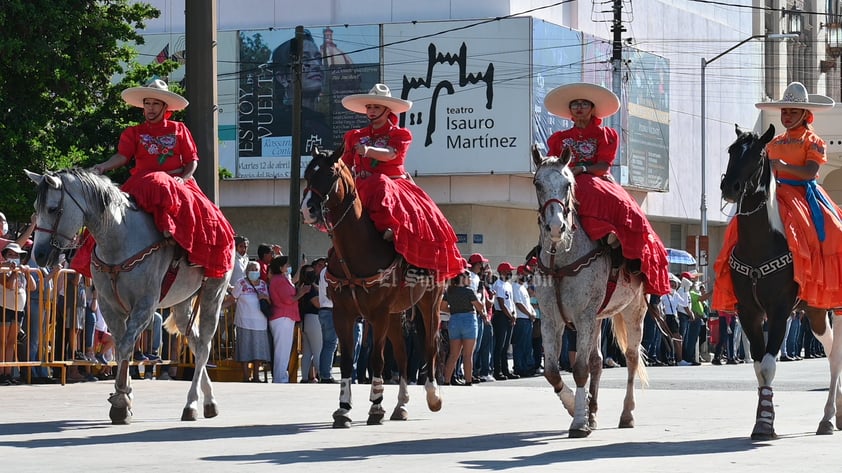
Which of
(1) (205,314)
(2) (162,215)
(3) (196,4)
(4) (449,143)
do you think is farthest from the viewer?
(4) (449,143)

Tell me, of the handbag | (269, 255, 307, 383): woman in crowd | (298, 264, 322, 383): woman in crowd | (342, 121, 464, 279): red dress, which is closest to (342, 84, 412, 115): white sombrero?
(342, 121, 464, 279): red dress

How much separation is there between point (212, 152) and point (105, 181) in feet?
14.8

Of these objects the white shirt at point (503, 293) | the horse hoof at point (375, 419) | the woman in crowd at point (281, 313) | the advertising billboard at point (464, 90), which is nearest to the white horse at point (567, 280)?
the horse hoof at point (375, 419)

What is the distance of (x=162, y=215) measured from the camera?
42.2ft

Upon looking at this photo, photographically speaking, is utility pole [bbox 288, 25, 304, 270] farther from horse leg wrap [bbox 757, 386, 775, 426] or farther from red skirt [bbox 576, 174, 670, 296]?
horse leg wrap [bbox 757, 386, 775, 426]

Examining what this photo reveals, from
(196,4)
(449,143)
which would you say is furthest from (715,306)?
(449,143)

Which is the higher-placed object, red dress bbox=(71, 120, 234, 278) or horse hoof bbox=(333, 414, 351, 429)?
red dress bbox=(71, 120, 234, 278)

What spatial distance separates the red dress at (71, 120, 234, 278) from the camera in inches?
508

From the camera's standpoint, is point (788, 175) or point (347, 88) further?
point (347, 88)

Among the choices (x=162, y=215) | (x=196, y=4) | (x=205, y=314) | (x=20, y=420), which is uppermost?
(x=196, y=4)

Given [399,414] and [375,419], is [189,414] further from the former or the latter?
[399,414]

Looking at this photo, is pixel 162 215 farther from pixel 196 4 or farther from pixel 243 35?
pixel 243 35

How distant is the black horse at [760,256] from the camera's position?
1145 centimetres

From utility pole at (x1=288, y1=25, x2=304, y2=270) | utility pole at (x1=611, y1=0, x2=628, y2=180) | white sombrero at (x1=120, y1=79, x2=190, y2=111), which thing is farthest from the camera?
utility pole at (x1=611, y1=0, x2=628, y2=180)
